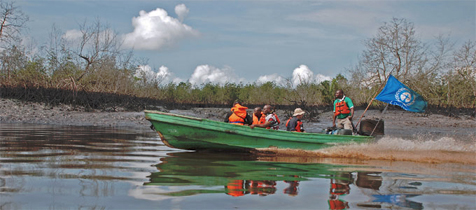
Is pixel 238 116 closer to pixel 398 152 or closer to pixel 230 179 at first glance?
pixel 398 152

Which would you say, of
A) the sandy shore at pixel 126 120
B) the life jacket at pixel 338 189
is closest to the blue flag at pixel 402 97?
the life jacket at pixel 338 189

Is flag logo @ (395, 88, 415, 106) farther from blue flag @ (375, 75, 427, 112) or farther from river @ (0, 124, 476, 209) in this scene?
river @ (0, 124, 476, 209)

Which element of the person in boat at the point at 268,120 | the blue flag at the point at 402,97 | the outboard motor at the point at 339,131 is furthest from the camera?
the blue flag at the point at 402,97

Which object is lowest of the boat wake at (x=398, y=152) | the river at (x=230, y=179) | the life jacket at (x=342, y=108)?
the river at (x=230, y=179)

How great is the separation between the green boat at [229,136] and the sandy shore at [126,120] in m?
9.50

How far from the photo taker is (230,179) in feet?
21.0

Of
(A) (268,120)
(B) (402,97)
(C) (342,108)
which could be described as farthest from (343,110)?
(A) (268,120)

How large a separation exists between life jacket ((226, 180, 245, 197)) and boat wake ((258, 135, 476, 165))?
4079 millimetres

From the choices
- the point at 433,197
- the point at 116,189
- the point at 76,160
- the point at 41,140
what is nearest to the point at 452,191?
the point at 433,197

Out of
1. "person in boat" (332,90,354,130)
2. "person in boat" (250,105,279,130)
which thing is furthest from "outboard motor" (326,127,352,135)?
"person in boat" (250,105,279,130)

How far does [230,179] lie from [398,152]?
5100mm

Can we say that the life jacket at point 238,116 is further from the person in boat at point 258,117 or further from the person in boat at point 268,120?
the person in boat at point 268,120

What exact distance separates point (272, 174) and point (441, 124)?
693 inches

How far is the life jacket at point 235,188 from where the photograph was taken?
540 cm
